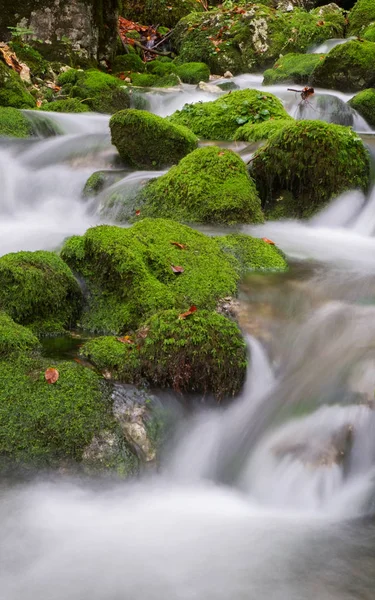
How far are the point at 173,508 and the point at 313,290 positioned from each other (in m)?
2.33

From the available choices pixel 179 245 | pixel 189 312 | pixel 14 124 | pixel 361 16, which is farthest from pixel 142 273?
pixel 361 16

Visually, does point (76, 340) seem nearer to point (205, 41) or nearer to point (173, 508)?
point (173, 508)

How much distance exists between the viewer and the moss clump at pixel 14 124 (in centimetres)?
921

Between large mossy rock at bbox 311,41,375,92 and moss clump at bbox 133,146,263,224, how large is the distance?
262 inches

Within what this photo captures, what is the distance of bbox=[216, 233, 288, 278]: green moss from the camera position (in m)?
5.14

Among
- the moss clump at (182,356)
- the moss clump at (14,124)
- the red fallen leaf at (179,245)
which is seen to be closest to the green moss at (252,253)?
the red fallen leaf at (179,245)

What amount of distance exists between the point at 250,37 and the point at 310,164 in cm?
1106

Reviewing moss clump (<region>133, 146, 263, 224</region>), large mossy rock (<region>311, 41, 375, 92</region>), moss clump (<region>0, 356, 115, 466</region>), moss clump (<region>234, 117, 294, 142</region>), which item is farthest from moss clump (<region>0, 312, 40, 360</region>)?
large mossy rock (<region>311, 41, 375, 92</region>)

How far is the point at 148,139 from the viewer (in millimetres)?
7555

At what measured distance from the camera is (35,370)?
3.47 metres

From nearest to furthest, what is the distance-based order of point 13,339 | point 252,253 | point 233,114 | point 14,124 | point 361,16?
point 13,339 < point 252,253 < point 233,114 < point 14,124 < point 361,16

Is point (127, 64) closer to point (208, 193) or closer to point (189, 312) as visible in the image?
point (208, 193)

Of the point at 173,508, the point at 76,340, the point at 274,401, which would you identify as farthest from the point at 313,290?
the point at 173,508

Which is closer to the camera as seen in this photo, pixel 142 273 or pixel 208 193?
pixel 142 273
